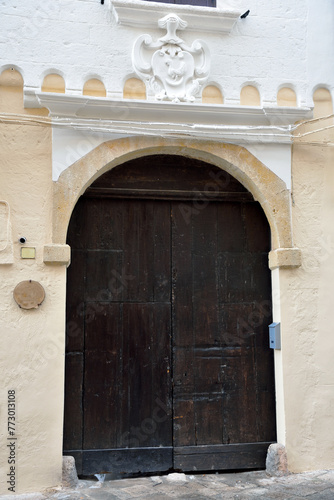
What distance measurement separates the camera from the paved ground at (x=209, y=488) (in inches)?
171

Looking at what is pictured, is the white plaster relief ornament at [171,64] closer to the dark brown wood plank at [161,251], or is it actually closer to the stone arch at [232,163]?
the stone arch at [232,163]

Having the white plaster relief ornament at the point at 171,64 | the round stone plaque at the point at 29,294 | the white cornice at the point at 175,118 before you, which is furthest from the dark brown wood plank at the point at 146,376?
the white plaster relief ornament at the point at 171,64

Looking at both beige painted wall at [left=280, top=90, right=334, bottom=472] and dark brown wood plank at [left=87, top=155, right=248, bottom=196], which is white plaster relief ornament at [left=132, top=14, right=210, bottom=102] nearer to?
dark brown wood plank at [left=87, top=155, right=248, bottom=196]

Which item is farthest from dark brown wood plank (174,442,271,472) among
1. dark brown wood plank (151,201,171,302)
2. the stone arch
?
the stone arch

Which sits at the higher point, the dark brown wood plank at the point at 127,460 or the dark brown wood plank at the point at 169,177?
the dark brown wood plank at the point at 169,177

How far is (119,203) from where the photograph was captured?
204 inches

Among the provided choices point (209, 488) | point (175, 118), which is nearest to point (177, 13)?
point (175, 118)

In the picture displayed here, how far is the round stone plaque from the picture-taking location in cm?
455

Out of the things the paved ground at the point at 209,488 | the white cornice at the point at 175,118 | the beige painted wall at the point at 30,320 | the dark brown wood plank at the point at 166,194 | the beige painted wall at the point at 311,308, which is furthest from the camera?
the dark brown wood plank at the point at 166,194

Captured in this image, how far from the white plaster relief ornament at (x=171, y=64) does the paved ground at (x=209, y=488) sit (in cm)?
325

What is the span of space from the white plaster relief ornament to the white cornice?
162mm

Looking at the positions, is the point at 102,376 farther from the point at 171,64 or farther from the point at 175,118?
the point at 171,64

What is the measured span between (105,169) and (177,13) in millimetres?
1531

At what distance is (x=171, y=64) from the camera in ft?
16.4
